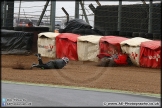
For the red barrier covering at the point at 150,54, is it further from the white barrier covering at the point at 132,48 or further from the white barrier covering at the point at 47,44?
the white barrier covering at the point at 47,44

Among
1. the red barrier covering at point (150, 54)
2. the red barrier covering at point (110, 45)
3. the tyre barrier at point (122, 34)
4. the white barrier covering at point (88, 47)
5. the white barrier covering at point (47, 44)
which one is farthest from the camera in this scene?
the white barrier covering at point (47, 44)

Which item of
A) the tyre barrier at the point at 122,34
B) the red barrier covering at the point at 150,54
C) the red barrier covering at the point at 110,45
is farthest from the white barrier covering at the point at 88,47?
the red barrier covering at the point at 150,54

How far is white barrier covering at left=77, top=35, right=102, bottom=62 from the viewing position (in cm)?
1595

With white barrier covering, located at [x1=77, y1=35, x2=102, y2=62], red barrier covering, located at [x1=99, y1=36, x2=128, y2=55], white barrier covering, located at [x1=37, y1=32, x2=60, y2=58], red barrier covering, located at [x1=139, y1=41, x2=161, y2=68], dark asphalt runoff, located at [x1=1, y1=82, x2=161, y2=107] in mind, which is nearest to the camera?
dark asphalt runoff, located at [x1=1, y1=82, x2=161, y2=107]

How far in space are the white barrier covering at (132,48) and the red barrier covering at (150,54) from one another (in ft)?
0.60

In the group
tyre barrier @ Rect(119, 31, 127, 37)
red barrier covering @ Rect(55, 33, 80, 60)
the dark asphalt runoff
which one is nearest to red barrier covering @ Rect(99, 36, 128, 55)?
tyre barrier @ Rect(119, 31, 127, 37)

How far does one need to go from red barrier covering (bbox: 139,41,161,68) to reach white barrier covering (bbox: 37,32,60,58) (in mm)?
4903

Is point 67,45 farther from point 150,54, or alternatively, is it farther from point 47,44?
point 150,54

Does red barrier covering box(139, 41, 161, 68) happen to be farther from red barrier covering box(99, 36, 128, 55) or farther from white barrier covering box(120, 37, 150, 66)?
red barrier covering box(99, 36, 128, 55)

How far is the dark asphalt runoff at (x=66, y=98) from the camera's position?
6559 millimetres

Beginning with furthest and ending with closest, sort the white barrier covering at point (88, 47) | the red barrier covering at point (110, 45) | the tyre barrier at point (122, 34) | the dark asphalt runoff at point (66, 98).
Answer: the tyre barrier at point (122, 34) → the white barrier covering at point (88, 47) → the red barrier covering at point (110, 45) → the dark asphalt runoff at point (66, 98)

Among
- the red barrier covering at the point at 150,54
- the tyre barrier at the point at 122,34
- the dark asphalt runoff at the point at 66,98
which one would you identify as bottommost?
the dark asphalt runoff at the point at 66,98

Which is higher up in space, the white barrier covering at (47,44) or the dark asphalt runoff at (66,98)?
the white barrier covering at (47,44)

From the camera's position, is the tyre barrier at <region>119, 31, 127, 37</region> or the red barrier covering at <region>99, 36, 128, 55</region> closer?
the red barrier covering at <region>99, 36, 128, 55</region>
